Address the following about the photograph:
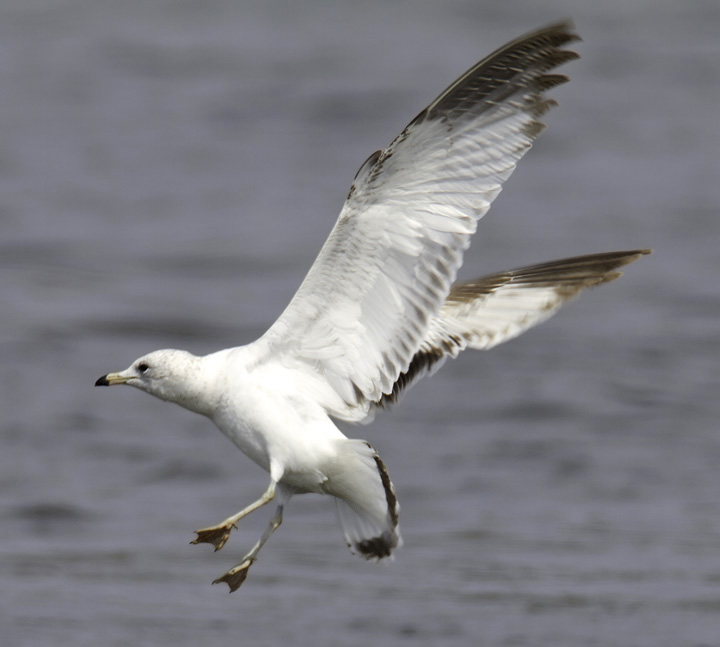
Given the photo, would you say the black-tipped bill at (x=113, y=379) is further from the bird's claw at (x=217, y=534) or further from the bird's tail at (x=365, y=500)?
the bird's tail at (x=365, y=500)

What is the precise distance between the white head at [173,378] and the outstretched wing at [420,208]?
32 centimetres

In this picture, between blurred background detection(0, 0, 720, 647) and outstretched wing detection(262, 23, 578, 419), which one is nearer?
outstretched wing detection(262, 23, 578, 419)

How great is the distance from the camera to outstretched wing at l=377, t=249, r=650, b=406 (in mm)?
7172

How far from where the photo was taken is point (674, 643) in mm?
8477

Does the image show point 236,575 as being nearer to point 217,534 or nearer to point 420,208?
point 217,534

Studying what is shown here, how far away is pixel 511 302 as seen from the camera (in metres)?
7.41

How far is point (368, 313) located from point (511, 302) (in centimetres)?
147

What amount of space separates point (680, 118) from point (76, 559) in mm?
13054

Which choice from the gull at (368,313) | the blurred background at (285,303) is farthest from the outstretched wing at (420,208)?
the blurred background at (285,303)

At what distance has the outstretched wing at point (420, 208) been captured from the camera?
18.9 ft

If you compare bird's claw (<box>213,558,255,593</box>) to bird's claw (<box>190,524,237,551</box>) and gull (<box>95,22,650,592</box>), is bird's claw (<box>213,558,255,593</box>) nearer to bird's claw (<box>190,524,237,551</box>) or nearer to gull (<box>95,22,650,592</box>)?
gull (<box>95,22,650,592</box>)

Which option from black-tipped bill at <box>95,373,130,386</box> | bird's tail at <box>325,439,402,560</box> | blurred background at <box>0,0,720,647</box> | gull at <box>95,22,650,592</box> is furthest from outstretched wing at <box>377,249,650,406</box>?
blurred background at <box>0,0,720,647</box>

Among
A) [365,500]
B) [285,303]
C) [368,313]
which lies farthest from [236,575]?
[285,303]

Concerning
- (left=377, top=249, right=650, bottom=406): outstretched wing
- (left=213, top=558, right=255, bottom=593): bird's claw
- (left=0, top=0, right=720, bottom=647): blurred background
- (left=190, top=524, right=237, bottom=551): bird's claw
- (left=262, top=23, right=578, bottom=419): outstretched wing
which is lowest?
(left=0, top=0, right=720, bottom=647): blurred background
